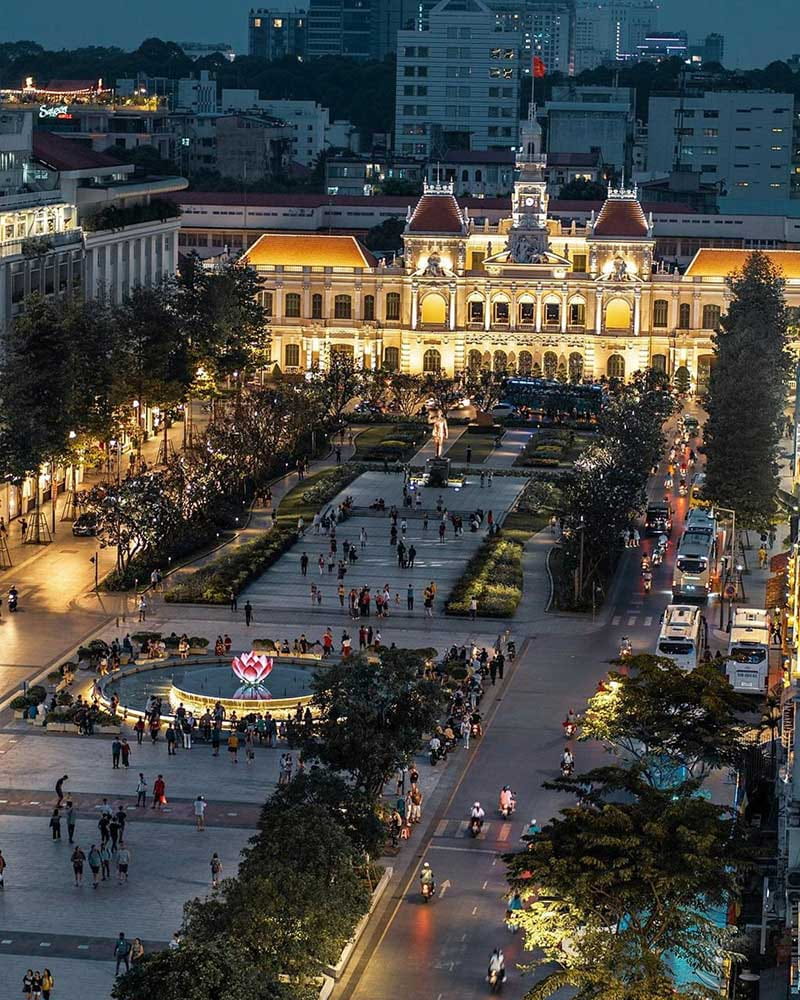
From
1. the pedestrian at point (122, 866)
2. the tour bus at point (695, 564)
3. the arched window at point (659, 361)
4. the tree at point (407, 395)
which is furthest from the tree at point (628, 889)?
the arched window at point (659, 361)

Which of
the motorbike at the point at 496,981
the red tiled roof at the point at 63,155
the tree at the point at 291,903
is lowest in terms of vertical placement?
the motorbike at the point at 496,981

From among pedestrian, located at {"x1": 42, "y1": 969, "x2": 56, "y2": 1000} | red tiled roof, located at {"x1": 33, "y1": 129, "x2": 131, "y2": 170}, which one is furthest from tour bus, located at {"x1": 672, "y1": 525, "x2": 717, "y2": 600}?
red tiled roof, located at {"x1": 33, "y1": 129, "x2": 131, "y2": 170}

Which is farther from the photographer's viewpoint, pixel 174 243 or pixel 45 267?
pixel 174 243

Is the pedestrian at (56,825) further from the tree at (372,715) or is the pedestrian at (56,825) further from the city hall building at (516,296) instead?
the city hall building at (516,296)

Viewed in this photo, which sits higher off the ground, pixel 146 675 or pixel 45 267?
pixel 45 267

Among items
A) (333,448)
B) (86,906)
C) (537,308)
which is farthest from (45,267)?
(86,906)

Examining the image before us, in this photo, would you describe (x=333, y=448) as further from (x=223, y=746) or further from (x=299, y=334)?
(x=223, y=746)
